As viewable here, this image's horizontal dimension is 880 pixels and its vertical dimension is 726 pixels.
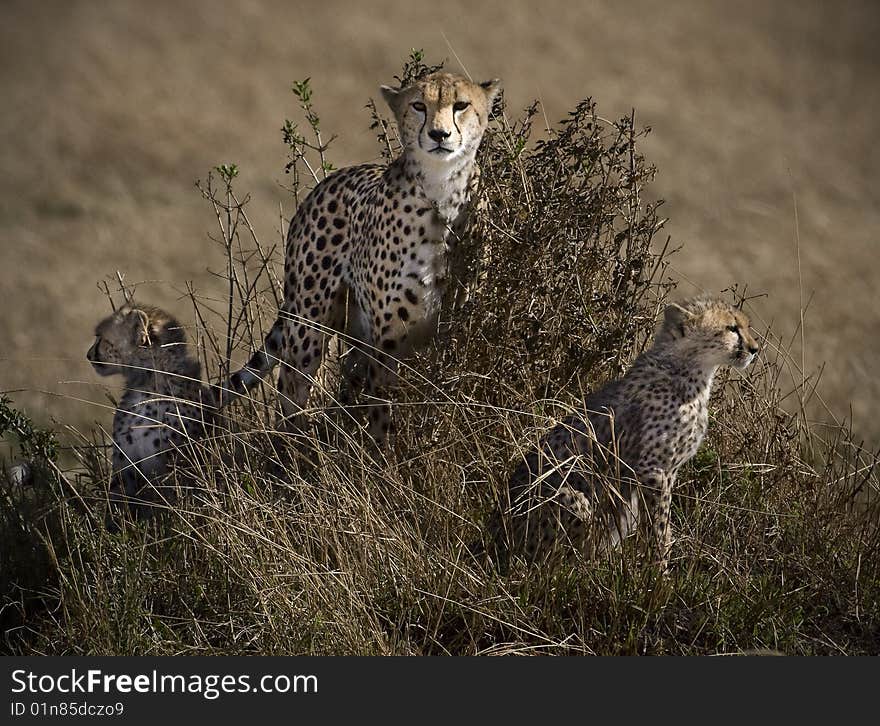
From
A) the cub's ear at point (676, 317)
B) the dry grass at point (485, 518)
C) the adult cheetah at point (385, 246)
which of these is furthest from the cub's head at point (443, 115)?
the cub's ear at point (676, 317)

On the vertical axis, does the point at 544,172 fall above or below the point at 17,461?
above

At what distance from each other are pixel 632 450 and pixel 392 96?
1334mm

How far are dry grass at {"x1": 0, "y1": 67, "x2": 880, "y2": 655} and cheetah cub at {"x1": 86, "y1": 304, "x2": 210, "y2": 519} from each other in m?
0.09

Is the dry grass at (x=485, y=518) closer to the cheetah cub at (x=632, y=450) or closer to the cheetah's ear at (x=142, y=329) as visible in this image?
the cheetah cub at (x=632, y=450)

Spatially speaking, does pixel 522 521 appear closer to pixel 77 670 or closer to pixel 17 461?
pixel 77 670

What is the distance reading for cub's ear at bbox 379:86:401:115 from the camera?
158 inches

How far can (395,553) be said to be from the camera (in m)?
3.34

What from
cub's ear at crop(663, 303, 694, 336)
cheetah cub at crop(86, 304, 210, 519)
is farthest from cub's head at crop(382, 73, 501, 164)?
cheetah cub at crop(86, 304, 210, 519)

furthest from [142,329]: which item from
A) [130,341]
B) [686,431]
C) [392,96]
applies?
[686,431]

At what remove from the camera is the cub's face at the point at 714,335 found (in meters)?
3.49

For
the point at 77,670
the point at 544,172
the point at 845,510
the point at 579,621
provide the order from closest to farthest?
the point at 77,670
the point at 579,621
the point at 845,510
the point at 544,172

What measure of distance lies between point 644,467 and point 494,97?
4.22 ft

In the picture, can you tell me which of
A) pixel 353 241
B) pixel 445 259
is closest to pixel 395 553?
pixel 445 259

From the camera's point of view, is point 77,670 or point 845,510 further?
point 845,510
